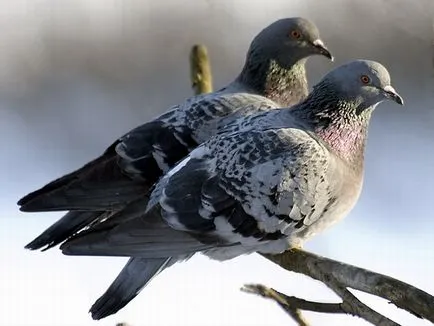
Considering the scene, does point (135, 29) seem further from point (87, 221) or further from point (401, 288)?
point (401, 288)

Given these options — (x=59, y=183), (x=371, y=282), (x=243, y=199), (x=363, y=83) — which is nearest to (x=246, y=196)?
(x=243, y=199)

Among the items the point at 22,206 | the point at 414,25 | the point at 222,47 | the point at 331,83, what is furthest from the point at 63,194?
the point at 222,47

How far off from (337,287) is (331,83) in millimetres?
1222

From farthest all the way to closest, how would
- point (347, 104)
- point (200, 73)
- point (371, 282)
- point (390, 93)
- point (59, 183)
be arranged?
point (200, 73) → point (59, 183) → point (347, 104) → point (390, 93) → point (371, 282)

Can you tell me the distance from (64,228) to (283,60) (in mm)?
1633

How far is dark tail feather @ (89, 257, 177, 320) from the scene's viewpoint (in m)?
4.90

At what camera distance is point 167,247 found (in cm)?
489

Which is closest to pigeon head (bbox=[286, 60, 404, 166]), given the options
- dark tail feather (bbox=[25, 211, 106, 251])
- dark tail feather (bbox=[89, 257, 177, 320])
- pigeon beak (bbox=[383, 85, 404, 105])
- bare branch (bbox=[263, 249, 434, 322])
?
pigeon beak (bbox=[383, 85, 404, 105])

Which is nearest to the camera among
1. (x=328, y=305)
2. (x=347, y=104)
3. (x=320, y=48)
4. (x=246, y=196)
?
(x=328, y=305)

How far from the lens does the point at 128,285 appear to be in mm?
4977

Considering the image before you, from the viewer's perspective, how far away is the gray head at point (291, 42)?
619 centimetres

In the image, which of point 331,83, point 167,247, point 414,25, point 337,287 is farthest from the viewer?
point 414,25

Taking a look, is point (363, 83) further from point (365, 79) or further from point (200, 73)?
point (200, 73)

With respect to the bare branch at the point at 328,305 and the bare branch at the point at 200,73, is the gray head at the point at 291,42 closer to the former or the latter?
the bare branch at the point at 200,73
